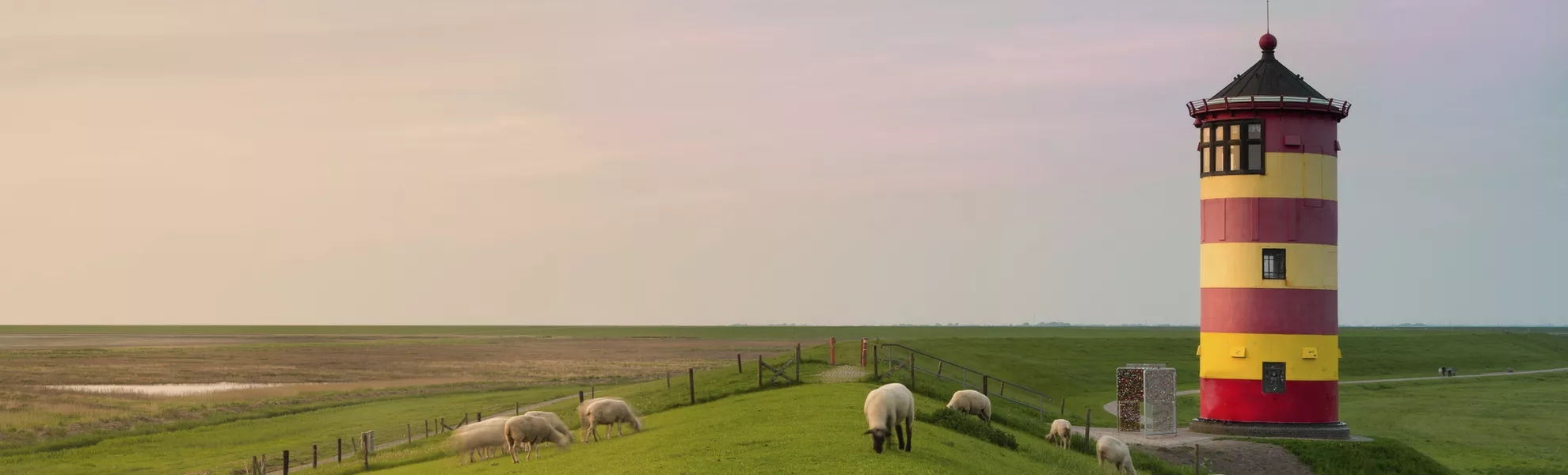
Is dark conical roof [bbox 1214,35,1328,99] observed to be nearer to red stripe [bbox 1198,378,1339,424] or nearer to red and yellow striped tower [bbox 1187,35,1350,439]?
red and yellow striped tower [bbox 1187,35,1350,439]

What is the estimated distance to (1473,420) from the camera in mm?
56250

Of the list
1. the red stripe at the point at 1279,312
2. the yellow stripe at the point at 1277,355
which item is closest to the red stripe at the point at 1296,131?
the red stripe at the point at 1279,312

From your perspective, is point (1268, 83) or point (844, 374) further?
point (844, 374)

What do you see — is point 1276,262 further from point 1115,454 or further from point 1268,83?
point 1115,454

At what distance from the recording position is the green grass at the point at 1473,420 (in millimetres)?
44156

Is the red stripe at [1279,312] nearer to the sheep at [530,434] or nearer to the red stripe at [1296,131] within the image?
the red stripe at [1296,131]

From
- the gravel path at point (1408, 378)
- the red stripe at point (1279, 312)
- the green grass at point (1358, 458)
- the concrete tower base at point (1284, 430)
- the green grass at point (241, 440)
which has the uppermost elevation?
the red stripe at point (1279, 312)

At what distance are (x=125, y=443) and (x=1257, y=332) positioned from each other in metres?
54.0

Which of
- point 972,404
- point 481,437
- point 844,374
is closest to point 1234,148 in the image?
point 972,404

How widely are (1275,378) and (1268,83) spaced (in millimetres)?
10390

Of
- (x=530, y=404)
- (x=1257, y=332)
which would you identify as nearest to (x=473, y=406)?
(x=530, y=404)

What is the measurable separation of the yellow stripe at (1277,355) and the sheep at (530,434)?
23.4 metres

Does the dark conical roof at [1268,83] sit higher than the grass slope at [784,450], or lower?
higher

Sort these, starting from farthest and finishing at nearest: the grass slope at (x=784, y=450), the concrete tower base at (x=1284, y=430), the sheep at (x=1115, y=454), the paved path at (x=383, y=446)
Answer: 1. the paved path at (x=383, y=446)
2. the concrete tower base at (x=1284, y=430)
3. the sheep at (x=1115, y=454)
4. the grass slope at (x=784, y=450)
